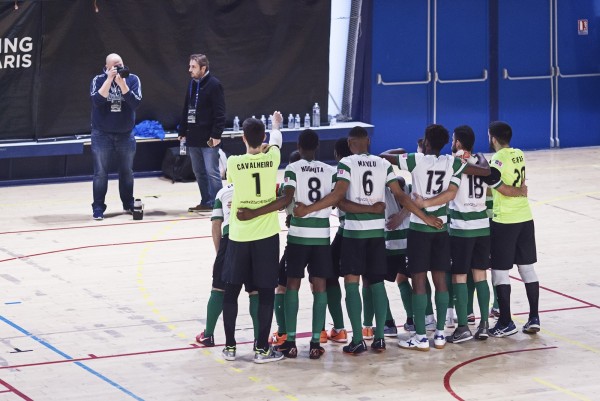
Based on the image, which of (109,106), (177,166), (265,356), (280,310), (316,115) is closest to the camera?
(265,356)

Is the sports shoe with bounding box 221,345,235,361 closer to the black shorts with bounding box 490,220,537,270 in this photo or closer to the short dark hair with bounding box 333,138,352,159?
the short dark hair with bounding box 333,138,352,159

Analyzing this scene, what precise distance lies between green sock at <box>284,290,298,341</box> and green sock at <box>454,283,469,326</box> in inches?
57.8

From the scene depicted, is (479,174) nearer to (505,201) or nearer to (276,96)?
(505,201)

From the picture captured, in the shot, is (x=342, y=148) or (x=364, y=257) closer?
(x=364, y=257)

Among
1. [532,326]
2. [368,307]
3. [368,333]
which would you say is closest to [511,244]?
[532,326]

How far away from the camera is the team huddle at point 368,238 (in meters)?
10.1

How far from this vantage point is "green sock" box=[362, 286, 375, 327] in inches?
420

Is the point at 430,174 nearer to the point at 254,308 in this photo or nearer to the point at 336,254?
the point at 336,254

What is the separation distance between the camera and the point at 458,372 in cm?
995

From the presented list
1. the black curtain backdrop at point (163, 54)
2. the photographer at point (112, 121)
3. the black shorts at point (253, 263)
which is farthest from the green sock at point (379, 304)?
the black curtain backdrop at point (163, 54)

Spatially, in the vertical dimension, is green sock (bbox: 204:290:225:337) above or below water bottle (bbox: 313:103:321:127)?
below

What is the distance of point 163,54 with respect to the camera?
1958 centimetres

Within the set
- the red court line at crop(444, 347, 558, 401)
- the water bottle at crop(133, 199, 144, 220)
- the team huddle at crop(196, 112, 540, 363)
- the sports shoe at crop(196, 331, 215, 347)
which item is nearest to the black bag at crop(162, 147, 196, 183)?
the water bottle at crop(133, 199, 144, 220)

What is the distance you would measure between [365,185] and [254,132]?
1046 millimetres
